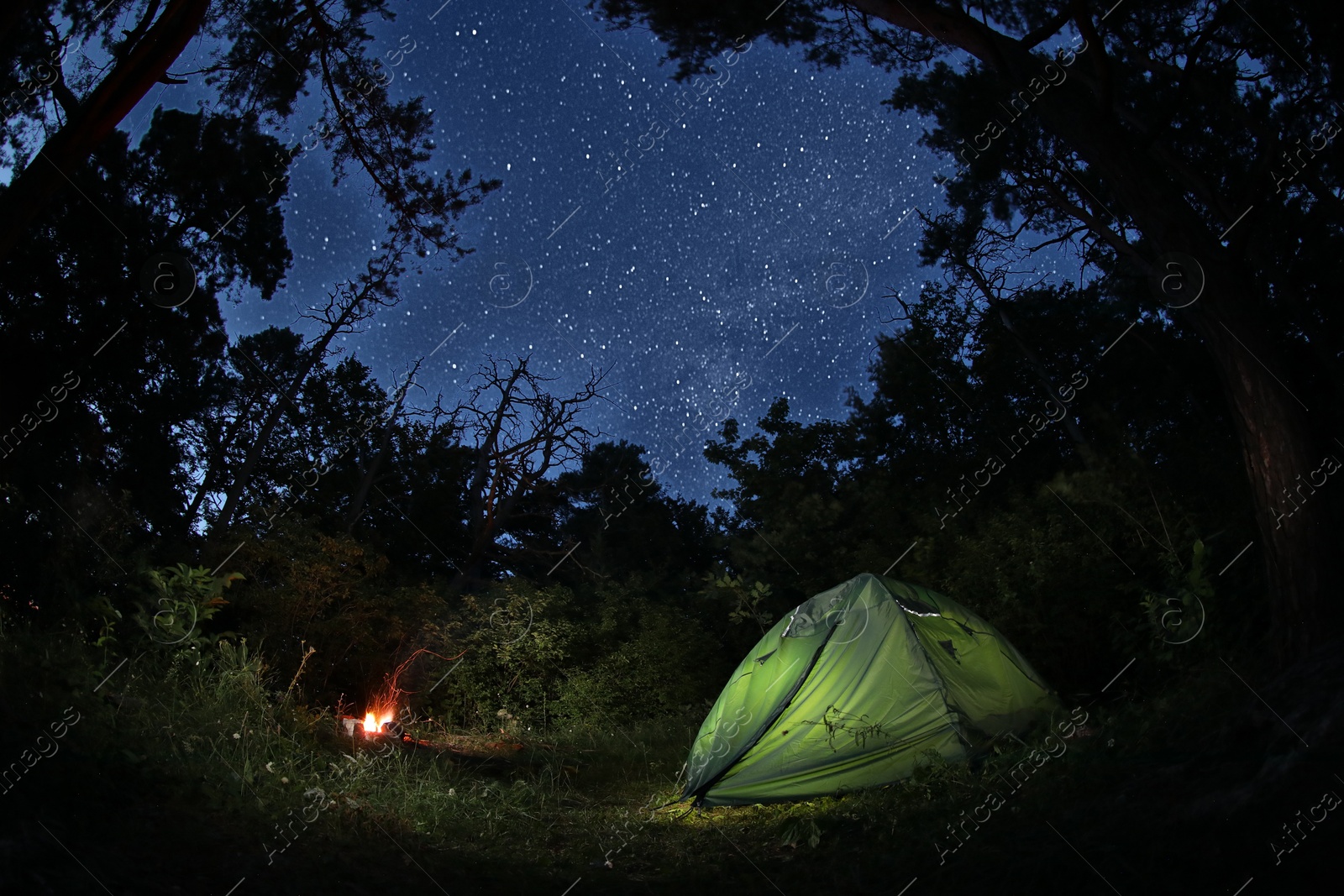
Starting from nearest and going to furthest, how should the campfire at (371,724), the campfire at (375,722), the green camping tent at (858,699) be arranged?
the green camping tent at (858,699), the campfire at (371,724), the campfire at (375,722)

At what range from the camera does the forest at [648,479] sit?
3.86m

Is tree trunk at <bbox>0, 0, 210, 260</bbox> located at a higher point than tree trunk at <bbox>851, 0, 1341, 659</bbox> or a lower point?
higher

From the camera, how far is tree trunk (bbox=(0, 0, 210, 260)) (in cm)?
426

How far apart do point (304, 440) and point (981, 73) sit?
12.4 m

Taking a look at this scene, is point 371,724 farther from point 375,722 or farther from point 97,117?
point 97,117

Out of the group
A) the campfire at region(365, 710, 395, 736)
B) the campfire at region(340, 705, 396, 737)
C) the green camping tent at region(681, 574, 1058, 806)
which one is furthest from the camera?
the campfire at region(365, 710, 395, 736)

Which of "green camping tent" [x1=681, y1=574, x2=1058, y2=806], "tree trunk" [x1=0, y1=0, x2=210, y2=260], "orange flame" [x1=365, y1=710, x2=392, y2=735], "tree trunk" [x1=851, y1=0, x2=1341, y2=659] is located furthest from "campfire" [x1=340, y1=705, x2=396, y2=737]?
"tree trunk" [x1=851, y1=0, x2=1341, y2=659]

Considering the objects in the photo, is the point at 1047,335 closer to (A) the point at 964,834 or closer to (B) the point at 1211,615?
(B) the point at 1211,615

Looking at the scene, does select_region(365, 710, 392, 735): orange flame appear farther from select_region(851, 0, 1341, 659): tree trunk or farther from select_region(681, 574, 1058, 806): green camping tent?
select_region(851, 0, 1341, 659): tree trunk

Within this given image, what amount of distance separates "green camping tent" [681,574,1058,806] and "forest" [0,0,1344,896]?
231 mm

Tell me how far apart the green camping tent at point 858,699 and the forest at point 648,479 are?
0.23 metres

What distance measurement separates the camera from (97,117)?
4.56 metres

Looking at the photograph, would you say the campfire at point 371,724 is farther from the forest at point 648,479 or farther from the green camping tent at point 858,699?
the green camping tent at point 858,699

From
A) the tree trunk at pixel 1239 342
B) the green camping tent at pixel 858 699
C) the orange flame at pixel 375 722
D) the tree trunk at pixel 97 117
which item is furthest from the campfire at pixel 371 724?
the tree trunk at pixel 1239 342
